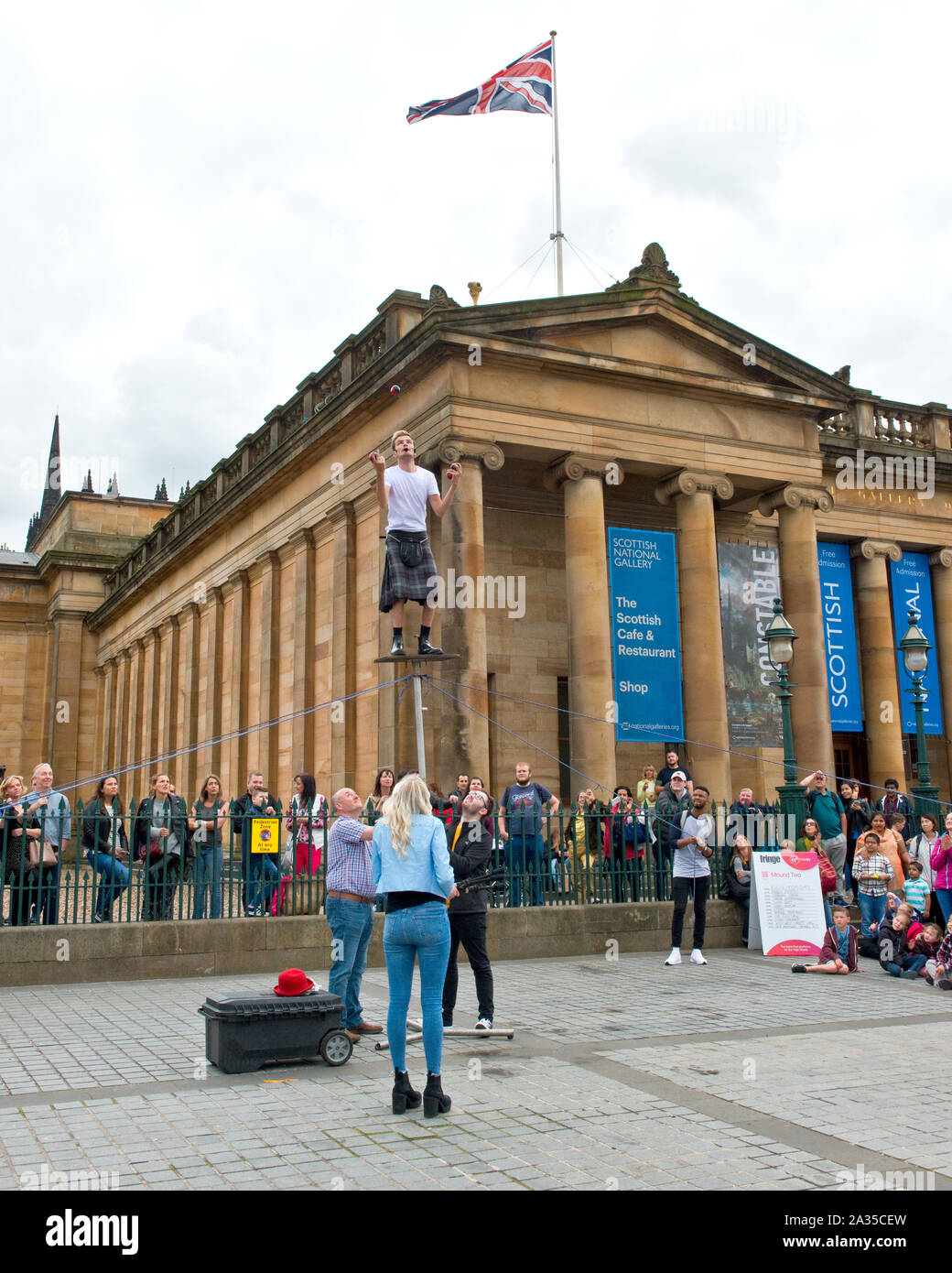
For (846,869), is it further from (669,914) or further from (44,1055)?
(44,1055)

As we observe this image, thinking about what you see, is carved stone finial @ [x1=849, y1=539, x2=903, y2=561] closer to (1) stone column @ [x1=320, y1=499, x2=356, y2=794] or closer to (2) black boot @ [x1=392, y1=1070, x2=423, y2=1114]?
(1) stone column @ [x1=320, y1=499, x2=356, y2=794]

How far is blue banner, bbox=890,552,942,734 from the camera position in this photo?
1168 inches

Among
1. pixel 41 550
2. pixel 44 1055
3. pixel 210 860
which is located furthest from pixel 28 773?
pixel 44 1055

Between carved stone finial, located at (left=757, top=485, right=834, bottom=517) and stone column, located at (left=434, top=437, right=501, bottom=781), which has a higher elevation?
carved stone finial, located at (left=757, top=485, right=834, bottom=517)

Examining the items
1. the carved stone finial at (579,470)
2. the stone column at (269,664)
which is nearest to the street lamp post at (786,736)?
the carved stone finial at (579,470)

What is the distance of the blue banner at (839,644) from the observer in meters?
26.3

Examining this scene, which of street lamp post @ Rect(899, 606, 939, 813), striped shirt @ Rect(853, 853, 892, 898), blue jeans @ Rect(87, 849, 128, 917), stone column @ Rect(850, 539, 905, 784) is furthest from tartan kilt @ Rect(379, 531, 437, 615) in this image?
stone column @ Rect(850, 539, 905, 784)

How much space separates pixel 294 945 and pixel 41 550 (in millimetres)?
53098

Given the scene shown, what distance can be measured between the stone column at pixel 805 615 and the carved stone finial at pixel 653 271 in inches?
209

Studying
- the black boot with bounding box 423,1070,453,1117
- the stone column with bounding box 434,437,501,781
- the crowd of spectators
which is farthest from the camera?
the stone column with bounding box 434,437,501,781

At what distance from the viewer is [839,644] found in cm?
2709

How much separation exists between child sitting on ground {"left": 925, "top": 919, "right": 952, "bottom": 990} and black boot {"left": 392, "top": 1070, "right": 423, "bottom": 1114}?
778cm

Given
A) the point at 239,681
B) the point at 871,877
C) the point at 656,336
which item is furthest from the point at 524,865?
the point at 239,681
